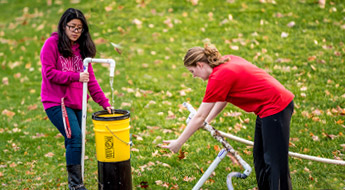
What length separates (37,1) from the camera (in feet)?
46.0

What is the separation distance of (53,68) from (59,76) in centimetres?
12

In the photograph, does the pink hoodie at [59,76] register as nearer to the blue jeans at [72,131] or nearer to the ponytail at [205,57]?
the blue jeans at [72,131]

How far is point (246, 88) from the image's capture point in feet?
11.1

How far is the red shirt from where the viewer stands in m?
3.28

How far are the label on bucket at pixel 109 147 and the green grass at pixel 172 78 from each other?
0.90 metres

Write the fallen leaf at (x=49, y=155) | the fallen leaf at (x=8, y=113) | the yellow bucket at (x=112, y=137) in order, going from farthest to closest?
the fallen leaf at (x=8, y=113) < the fallen leaf at (x=49, y=155) < the yellow bucket at (x=112, y=137)

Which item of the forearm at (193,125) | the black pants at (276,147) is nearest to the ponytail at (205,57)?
the forearm at (193,125)

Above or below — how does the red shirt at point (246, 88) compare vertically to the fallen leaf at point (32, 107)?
above

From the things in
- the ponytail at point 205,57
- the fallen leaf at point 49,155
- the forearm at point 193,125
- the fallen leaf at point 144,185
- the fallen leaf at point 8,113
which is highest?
the ponytail at point 205,57

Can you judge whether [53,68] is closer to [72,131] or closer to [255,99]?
[72,131]

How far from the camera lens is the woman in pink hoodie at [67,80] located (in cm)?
396

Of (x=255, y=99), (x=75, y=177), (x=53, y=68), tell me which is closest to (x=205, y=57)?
(x=255, y=99)

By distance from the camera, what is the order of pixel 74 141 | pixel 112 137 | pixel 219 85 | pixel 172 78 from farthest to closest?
pixel 172 78 < pixel 74 141 < pixel 112 137 < pixel 219 85

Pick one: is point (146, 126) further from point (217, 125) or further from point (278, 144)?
point (278, 144)
